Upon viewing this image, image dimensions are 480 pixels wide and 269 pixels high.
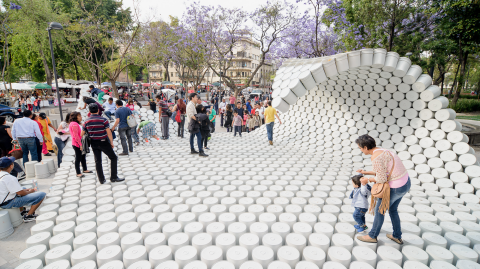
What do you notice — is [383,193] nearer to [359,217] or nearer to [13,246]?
[359,217]

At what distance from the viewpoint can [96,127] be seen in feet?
14.6

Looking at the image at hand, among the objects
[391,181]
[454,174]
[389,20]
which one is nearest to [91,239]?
[391,181]

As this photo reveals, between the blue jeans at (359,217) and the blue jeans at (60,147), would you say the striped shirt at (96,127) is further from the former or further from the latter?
the blue jeans at (359,217)

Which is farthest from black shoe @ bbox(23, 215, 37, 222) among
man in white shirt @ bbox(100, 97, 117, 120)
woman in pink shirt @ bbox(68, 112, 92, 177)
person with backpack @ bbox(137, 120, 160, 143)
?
man in white shirt @ bbox(100, 97, 117, 120)

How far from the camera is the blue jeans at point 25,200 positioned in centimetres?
348

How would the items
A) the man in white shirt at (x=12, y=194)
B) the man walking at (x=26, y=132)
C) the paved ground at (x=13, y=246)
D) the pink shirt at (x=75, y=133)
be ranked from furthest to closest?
the man walking at (x=26, y=132), the pink shirt at (x=75, y=133), the man in white shirt at (x=12, y=194), the paved ground at (x=13, y=246)

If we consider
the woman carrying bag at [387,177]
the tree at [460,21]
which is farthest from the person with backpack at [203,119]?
the tree at [460,21]

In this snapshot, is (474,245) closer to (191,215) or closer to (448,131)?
(448,131)

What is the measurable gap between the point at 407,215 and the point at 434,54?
16632mm

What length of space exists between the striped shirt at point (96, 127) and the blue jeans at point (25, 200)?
124 cm

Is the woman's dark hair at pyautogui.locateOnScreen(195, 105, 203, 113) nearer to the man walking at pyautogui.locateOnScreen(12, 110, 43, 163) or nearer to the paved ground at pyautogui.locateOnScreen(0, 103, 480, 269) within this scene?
the man walking at pyautogui.locateOnScreen(12, 110, 43, 163)

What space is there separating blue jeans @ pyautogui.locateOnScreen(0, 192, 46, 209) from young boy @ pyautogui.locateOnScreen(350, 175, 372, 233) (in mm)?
4674

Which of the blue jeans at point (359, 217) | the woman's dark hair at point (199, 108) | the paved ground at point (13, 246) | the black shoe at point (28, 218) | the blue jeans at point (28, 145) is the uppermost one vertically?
the woman's dark hair at point (199, 108)

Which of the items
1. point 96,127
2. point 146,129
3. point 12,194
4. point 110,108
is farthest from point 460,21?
point 12,194
